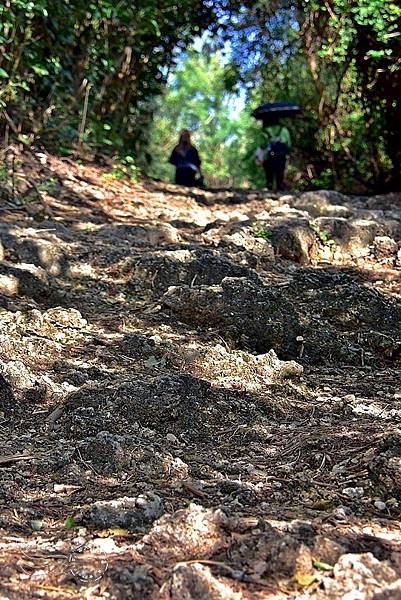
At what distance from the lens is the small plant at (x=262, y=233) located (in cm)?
443

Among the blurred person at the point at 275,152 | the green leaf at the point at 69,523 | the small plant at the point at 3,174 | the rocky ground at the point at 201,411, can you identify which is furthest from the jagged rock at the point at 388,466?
the blurred person at the point at 275,152

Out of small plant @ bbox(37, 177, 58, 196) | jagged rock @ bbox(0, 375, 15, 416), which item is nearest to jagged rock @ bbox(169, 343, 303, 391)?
jagged rock @ bbox(0, 375, 15, 416)

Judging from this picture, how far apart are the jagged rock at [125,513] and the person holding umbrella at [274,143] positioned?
23.9 feet

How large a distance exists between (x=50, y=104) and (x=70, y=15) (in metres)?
0.96

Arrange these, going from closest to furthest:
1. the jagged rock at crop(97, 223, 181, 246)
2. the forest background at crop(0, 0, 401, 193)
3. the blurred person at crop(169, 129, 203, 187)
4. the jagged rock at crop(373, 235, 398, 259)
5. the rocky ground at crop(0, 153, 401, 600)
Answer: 1. the rocky ground at crop(0, 153, 401, 600)
2. the jagged rock at crop(373, 235, 398, 259)
3. the jagged rock at crop(97, 223, 181, 246)
4. the forest background at crop(0, 0, 401, 193)
5. the blurred person at crop(169, 129, 203, 187)

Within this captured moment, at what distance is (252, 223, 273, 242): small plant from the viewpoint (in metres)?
4.43

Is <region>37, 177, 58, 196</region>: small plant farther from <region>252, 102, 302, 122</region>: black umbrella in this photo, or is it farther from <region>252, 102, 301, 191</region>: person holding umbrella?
<region>252, 102, 302, 122</region>: black umbrella

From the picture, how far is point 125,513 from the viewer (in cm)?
162

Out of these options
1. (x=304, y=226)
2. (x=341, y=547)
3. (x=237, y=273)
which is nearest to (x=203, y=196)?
(x=304, y=226)

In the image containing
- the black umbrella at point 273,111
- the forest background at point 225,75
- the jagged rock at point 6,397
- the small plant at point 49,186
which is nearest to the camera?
the jagged rock at point 6,397

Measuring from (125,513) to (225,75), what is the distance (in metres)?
11.6

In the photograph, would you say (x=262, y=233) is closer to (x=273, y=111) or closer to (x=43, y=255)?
(x=43, y=255)

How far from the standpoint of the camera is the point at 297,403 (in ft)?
8.36

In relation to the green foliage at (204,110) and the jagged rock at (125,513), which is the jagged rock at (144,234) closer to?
the jagged rock at (125,513)
